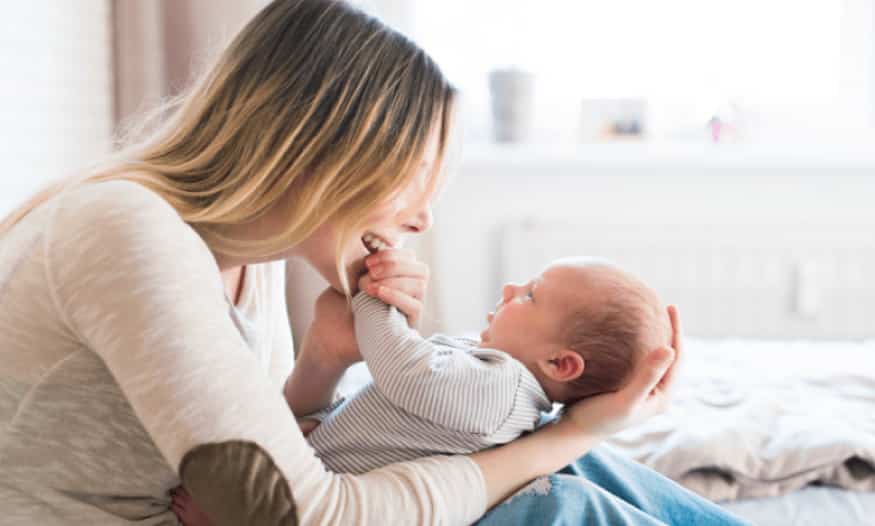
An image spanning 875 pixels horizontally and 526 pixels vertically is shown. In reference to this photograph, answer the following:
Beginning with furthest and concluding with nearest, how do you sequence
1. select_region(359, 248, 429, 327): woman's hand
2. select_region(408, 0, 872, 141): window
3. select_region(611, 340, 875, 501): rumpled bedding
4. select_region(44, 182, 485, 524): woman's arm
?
select_region(408, 0, 872, 141): window, select_region(611, 340, 875, 501): rumpled bedding, select_region(359, 248, 429, 327): woman's hand, select_region(44, 182, 485, 524): woman's arm

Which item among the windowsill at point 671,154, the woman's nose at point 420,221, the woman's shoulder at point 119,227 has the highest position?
the woman's shoulder at point 119,227

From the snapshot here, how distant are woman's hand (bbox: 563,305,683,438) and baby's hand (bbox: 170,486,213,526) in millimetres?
438

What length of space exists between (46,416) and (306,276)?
170 centimetres

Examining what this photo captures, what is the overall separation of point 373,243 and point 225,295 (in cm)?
21

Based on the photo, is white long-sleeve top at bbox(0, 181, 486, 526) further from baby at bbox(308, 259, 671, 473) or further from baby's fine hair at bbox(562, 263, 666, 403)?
baby's fine hair at bbox(562, 263, 666, 403)

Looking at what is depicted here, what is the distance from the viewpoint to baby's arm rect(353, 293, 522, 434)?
3.42 ft

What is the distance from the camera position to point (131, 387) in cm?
83

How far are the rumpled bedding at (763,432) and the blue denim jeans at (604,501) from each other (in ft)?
0.58

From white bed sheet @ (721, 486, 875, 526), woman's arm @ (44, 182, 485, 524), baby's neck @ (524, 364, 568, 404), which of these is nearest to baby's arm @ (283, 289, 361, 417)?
baby's neck @ (524, 364, 568, 404)

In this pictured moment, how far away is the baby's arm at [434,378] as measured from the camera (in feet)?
3.42

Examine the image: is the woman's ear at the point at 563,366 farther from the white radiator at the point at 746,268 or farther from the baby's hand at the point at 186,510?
the white radiator at the point at 746,268

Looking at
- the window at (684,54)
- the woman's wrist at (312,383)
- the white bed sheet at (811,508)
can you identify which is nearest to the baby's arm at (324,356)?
the woman's wrist at (312,383)

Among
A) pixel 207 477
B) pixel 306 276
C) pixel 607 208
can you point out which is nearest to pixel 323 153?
pixel 207 477

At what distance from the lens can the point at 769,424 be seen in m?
1.48
